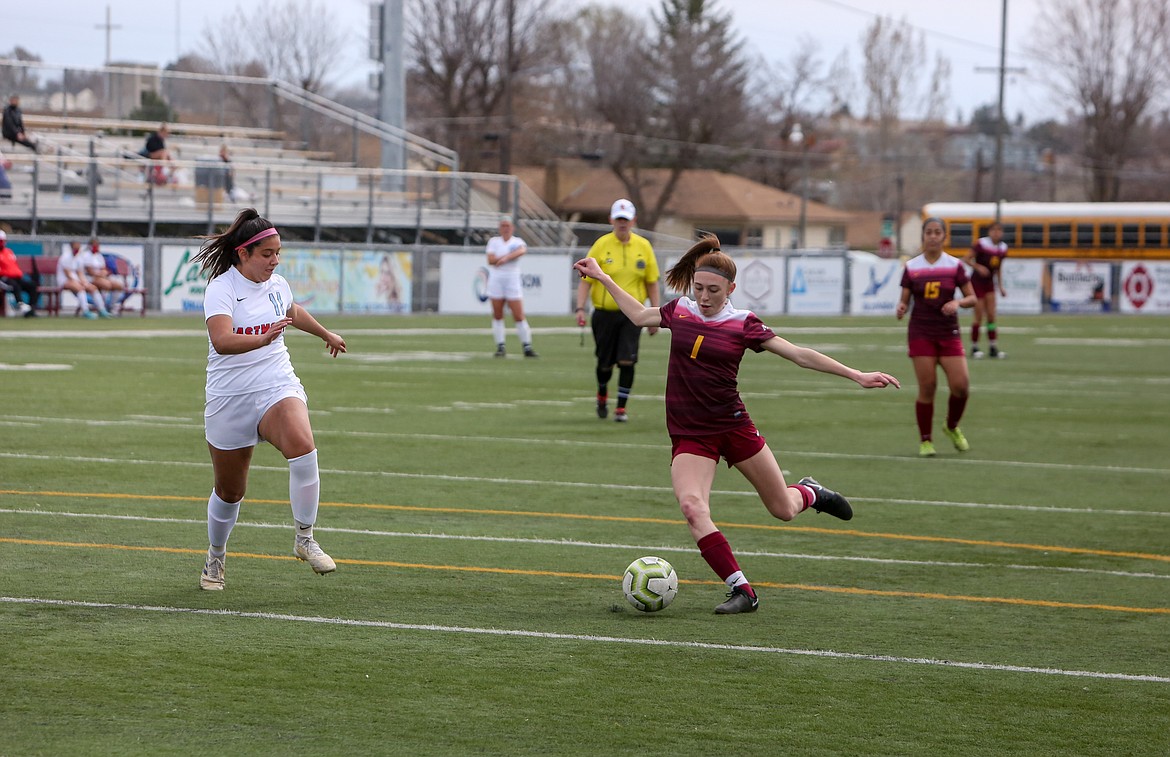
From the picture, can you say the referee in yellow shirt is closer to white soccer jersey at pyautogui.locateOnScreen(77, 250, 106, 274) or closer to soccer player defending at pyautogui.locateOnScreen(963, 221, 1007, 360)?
soccer player defending at pyautogui.locateOnScreen(963, 221, 1007, 360)

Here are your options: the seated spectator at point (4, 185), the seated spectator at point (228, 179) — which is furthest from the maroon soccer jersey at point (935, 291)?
the seated spectator at point (4, 185)

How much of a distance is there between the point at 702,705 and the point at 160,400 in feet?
41.1

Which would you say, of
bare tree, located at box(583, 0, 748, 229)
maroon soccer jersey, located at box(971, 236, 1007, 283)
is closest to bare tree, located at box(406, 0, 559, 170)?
bare tree, located at box(583, 0, 748, 229)

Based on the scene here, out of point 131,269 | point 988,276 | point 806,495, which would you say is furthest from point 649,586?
point 131,269

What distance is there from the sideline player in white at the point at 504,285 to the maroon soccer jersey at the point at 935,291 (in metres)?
11.9

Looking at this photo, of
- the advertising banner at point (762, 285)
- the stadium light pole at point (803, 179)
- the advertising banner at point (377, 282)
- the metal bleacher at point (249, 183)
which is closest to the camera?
the metal bleacher at point (249, 183)

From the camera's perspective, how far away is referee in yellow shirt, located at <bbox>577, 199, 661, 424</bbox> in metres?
16.0

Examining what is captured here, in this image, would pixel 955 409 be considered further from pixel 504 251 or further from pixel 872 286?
pixel 872 286

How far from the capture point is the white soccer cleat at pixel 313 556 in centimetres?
754

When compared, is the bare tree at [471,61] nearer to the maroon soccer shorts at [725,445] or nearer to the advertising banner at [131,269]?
the advertising banner at [131,269]

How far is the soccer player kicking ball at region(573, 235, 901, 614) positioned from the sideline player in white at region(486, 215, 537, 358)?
1764cm

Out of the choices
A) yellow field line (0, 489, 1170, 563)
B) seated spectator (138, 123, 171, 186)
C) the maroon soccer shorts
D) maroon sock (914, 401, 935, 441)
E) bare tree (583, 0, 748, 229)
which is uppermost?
bare tree (583, 0, 748, 229)

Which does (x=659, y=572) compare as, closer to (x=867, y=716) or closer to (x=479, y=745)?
(x=867, y=716)

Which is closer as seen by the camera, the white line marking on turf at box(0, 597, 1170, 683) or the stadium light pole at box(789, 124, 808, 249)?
the white line marking on turf at box(0, 597, 1170, 683)
